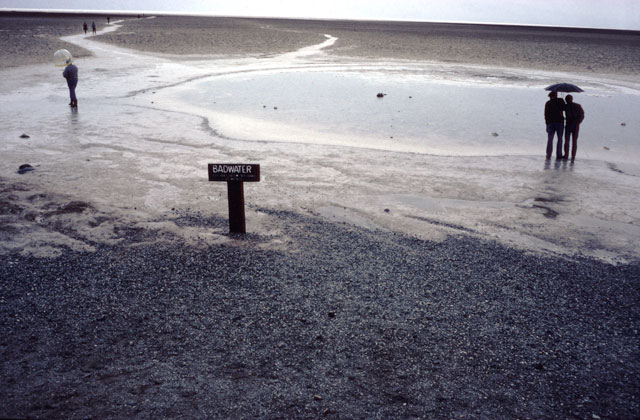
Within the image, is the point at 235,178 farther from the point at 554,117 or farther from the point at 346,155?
the point at 554,117

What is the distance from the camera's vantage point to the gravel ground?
3824mm

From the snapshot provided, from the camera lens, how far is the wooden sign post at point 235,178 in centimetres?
645

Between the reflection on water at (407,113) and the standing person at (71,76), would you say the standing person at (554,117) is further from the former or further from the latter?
the standing person at (71,76)

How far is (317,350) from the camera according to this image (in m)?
4.42

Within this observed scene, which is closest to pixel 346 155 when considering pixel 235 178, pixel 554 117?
pixel 554 117

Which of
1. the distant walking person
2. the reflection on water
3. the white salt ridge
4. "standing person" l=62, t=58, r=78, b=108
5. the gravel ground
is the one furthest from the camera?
"standing person" l=62, t=58, r=78, b=108

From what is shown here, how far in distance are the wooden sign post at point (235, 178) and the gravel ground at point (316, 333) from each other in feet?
1.23

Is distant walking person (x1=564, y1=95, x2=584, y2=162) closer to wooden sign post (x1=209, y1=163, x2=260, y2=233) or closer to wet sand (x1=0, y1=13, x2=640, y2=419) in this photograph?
wet sand (x1=0, y1=13, x2=640, y2=419)

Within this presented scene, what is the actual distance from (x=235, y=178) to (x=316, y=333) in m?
2.63

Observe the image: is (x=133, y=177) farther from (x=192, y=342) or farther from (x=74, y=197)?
(x=192, y=342)

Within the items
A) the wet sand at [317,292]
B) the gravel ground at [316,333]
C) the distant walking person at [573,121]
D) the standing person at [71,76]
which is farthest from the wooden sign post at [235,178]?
the standing person at [71,76]

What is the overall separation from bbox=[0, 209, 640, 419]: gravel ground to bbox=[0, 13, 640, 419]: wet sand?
0.07 feet

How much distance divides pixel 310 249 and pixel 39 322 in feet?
10.0

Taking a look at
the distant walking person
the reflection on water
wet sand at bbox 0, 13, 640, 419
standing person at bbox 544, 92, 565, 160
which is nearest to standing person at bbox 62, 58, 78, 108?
the reflection on water
